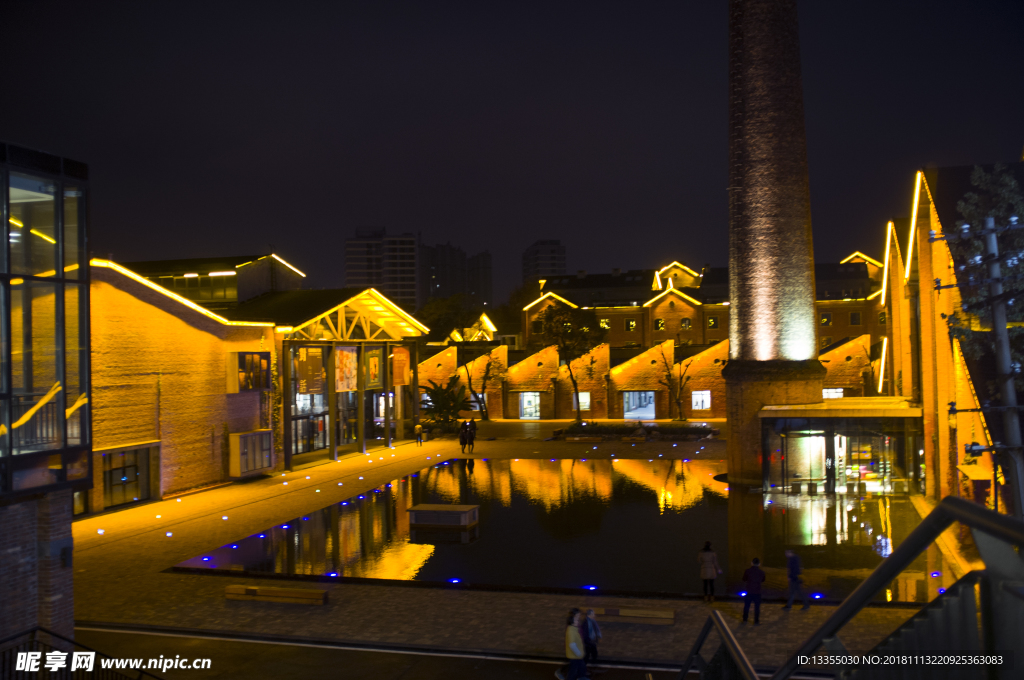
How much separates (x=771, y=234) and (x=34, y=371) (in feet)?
66.3

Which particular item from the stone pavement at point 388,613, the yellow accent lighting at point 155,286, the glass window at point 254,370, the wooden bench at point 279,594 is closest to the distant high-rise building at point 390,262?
the glass window at point 254,370

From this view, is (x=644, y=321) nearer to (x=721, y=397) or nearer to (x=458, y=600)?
(x=721, y=397)

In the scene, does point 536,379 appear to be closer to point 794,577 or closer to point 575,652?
point 794,577

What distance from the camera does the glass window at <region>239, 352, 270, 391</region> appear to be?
25.8 m

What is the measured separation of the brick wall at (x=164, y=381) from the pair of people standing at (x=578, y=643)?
16060 mm

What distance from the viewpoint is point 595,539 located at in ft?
56.2

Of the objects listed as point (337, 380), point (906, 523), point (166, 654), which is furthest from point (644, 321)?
A: point (166, 654)

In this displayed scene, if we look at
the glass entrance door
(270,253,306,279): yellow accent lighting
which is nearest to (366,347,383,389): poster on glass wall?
(270,253,306,279): yellow accent lighting

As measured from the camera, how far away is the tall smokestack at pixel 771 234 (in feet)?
77.5

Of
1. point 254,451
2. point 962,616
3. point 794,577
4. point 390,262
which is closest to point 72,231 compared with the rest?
point 962,616

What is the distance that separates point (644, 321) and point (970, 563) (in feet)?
170

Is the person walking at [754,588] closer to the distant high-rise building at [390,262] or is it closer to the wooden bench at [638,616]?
the wooden bench at [638,616]

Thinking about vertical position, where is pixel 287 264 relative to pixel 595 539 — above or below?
above

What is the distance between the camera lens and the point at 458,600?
42.1ft
